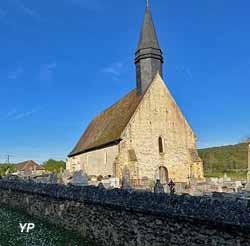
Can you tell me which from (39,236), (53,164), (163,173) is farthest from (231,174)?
(53,164)

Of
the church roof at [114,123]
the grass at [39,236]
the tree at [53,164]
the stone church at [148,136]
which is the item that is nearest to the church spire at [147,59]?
the stone church at [148,136]

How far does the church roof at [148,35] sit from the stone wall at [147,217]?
825 inches

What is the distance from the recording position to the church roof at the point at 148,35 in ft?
99.3

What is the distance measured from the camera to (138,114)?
26.9 m

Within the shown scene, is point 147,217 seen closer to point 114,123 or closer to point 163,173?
point 163,173

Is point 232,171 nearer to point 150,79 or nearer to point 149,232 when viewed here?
point 150,79

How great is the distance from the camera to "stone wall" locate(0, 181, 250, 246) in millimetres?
5395

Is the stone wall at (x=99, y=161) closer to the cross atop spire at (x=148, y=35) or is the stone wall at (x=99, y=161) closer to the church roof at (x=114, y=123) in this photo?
the church roof at (x=114, y=123)

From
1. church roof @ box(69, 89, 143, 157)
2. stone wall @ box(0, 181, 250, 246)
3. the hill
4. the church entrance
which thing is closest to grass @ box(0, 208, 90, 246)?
stone wall @ box(0, 181, 250, 246)

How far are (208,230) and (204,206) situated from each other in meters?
0.39

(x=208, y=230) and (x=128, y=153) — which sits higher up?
(x=128, y=153)

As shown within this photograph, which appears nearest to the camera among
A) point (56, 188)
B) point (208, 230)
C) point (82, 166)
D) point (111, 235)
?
point (208, 230)

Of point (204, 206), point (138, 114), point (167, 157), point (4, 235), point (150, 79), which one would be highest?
point (150, 79)

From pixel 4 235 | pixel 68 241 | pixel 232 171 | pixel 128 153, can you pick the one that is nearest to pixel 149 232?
pixel 68 241
